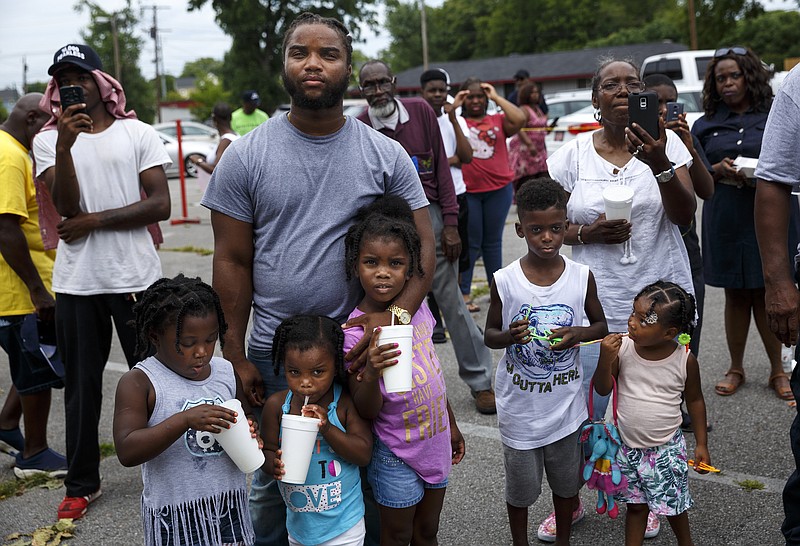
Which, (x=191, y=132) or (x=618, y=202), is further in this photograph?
(x=191, y=132)

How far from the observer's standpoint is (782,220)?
117 inches

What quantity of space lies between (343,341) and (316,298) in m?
0.19

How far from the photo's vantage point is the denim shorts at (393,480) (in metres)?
2.78

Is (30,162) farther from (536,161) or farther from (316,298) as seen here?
(536,161)

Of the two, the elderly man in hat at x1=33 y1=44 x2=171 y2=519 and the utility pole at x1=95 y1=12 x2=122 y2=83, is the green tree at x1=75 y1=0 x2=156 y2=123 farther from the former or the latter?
the elderly man in hat at x1=33 y1=44 x2=171 y2=519

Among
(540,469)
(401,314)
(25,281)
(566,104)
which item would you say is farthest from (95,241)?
(566,104)

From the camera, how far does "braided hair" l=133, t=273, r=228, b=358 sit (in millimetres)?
2654

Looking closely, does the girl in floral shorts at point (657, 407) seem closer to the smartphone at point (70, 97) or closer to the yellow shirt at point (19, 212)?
the smartphone at point (70, 97)

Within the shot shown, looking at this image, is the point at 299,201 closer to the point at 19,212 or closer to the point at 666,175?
the point at 666,175

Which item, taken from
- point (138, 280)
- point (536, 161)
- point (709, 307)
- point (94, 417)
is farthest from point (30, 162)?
point (536, 161)

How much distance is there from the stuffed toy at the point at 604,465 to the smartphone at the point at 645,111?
102 cm

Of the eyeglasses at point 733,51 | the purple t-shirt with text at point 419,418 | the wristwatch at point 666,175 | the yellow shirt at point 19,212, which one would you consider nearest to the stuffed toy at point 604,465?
the purple t-shirt with text at point 419,418

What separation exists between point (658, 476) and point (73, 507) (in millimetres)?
2711

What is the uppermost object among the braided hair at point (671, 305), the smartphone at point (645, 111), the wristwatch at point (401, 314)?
the smartphone at point (645, 111)
